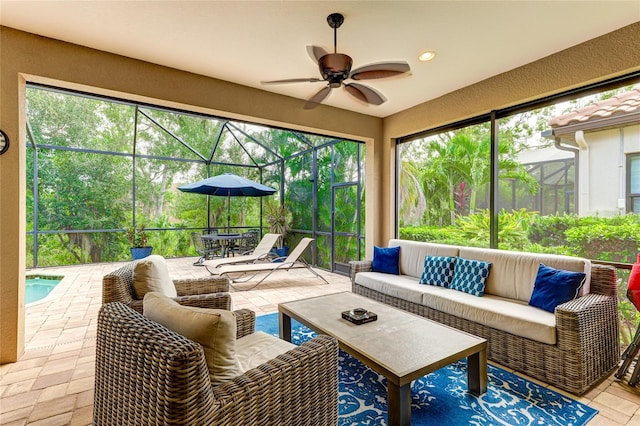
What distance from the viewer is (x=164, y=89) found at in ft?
11.0

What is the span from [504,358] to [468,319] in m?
0.38

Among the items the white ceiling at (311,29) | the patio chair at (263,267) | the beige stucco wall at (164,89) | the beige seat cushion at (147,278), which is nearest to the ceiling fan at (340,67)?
the white ceiling at (311,29)

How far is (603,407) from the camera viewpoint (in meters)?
1.97

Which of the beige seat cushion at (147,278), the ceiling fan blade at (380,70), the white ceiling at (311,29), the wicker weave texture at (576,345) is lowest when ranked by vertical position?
the wicker weave texture at (576,345)

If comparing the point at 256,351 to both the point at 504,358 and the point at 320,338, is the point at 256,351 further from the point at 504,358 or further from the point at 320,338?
the point at 504,358

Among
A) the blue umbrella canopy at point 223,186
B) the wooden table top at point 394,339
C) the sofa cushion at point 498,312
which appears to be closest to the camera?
the wooden table top at point 394,339

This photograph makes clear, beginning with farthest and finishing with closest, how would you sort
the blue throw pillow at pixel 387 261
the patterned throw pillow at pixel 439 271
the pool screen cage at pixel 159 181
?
the pool screen cage at pixel 159 181, the blue throw pillow at pixel 387 261, the patterned throw pillow at pixel 439 271

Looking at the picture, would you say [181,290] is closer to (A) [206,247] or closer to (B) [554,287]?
(B) [554,287]

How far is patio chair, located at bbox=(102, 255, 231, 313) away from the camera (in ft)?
6.88

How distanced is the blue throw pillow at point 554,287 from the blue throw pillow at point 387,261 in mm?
1663

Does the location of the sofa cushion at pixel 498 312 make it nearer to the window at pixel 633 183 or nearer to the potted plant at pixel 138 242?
the window at pixel 633 183

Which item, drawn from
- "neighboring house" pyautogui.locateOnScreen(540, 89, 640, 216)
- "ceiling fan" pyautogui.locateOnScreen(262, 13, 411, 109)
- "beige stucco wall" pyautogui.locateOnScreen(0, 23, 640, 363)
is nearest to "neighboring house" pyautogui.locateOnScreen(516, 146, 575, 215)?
"neighboring house" pyautogui.locateOnScreen(540, 89, 640, 216)

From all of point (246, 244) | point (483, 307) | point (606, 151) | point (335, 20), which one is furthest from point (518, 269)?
point (246, 244)

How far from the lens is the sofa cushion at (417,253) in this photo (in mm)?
3693
